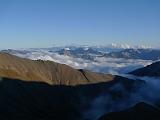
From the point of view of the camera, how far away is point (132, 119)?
185625 millimetres

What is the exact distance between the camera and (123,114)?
18650 centimetres

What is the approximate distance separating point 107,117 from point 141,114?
18.0 m

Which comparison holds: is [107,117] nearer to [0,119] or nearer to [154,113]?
[154,113]

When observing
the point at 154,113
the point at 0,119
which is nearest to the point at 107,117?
the point at 154,113

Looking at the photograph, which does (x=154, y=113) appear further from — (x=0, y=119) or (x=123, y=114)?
(x=0, y=119)

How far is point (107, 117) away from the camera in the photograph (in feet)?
598

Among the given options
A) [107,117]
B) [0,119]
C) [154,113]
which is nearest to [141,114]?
[154,113]

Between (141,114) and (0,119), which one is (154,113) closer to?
(141,114)

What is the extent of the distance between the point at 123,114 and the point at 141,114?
961 centimetres

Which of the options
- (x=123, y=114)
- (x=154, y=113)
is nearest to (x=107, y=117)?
(x=123, y=114)

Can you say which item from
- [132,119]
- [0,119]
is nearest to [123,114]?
[132,119]

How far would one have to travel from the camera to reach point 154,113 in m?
190

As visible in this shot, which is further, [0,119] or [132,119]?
[0,119]

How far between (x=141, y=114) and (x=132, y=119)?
23.6 feet
